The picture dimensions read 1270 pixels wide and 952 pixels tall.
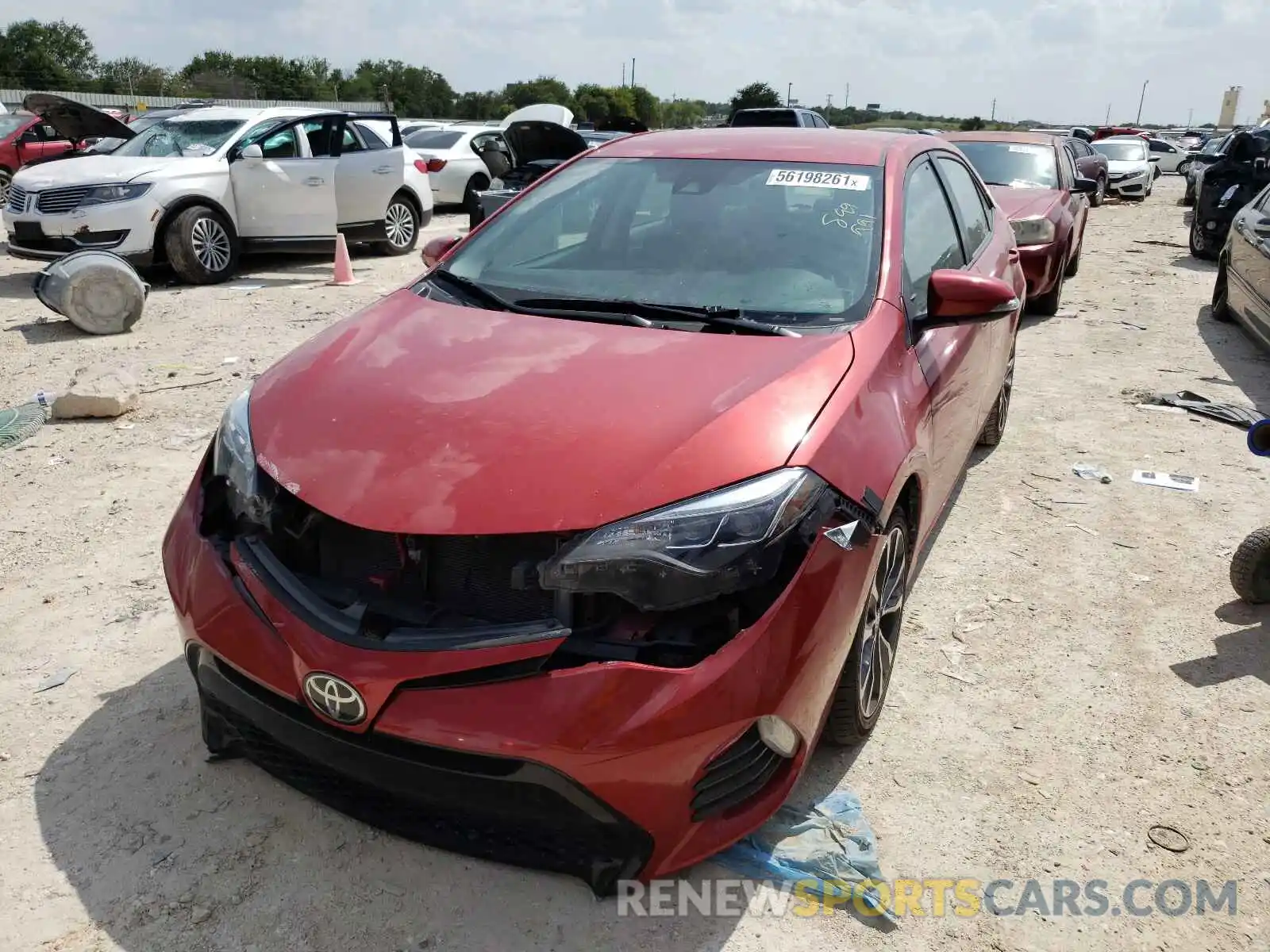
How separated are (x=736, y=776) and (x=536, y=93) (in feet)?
246

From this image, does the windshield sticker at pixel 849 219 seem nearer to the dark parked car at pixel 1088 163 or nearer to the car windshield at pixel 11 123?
the dark parked car at pixel 1088 163

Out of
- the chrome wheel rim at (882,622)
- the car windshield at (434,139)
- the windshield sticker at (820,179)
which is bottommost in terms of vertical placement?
the chrome wheel rim at (882,622)

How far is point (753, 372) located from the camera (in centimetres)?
249

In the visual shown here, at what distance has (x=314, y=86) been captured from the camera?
219 feet

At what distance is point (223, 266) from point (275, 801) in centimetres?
853

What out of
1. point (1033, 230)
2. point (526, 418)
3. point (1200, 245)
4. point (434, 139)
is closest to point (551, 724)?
point (526, 418)

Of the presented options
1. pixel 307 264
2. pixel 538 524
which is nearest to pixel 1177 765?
pixel 538 524

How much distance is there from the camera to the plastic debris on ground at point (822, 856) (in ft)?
7.59

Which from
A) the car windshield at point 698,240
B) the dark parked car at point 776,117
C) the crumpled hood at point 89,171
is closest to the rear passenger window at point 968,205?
the car windshield at point 698,240

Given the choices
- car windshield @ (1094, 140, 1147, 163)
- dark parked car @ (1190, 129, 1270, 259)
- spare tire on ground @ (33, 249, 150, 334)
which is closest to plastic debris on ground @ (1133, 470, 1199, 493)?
spare tire on ground @ (33, 249, 150, 334)

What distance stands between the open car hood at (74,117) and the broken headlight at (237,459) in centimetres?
967

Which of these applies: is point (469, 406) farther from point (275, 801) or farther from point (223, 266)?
point (223, 266)

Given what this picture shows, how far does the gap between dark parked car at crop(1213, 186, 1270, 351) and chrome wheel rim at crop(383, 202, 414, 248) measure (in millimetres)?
8845

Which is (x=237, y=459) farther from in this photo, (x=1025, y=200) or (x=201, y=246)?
(x=201, y=246)
